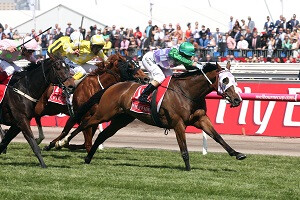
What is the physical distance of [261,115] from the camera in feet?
60.1

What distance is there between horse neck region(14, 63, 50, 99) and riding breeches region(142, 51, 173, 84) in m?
1.61

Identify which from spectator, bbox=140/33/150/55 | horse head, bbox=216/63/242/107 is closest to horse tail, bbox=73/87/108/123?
horse head, bbox=216/63/242/107

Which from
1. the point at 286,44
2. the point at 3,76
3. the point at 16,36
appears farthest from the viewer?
the point at 16,36

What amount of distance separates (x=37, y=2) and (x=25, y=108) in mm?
23077

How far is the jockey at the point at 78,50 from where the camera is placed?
1487 centimetres

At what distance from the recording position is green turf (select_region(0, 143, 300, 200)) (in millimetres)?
9648

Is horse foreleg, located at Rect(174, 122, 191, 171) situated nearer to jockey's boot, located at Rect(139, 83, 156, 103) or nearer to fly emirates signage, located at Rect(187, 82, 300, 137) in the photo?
jockey's boot, located at Rect(139, 83, 156, 103)

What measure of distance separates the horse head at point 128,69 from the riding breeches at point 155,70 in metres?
1.01

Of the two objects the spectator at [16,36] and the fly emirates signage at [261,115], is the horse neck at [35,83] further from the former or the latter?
the spectator at [16,36]

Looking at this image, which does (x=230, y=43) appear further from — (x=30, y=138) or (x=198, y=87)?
(x=30, y=138)

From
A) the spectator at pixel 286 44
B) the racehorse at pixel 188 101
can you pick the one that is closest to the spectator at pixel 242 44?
the spectator at pixel 286 44

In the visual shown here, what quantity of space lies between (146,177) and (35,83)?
7.78ft

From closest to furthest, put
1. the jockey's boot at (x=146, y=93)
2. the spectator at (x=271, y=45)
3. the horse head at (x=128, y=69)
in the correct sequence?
the jockey's boot at (x=146, y=93) → the horse head at (x=128, y=69) → the spectator at (x=271, y=45)

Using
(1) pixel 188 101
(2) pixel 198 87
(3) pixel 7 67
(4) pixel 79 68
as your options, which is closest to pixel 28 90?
(3) pixel 7 67
